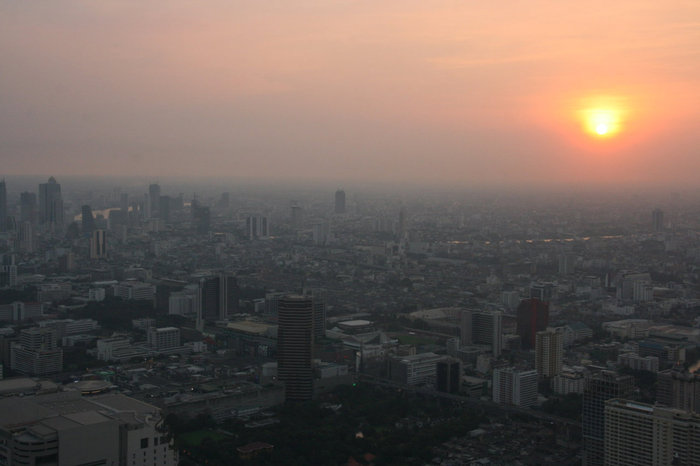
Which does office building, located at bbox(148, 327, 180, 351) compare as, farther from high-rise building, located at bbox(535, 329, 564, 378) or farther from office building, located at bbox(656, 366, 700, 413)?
office building, located at bbox(656, 366, 700, 413)

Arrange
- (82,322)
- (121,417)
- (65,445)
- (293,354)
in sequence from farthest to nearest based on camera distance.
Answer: (82,322) → (293,354) → (121,417) → (65,445)

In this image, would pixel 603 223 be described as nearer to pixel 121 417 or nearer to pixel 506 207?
pixel 506 207

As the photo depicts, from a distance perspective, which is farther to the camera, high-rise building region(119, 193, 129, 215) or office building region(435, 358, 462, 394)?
high-rise building region(119, 193, 129, 215)

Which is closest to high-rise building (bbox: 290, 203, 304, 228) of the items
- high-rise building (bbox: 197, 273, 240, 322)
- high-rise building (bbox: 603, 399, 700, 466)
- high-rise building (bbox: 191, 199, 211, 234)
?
high-rise building (bbox: 191, 199, 211, 234)

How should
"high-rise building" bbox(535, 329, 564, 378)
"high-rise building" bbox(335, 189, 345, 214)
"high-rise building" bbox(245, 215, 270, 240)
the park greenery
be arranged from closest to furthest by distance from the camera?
the park greenery
"high-rise building" bbox(535, 329, 564, 378)
"high-rise building" bbox(245, 215, 270, 240)
"high-rise building" bbox(335, 189, 345, 214)

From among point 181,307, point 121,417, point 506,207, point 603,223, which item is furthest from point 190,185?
point 121,417

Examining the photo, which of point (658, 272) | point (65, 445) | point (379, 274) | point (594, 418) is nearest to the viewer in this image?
point (65, 445)

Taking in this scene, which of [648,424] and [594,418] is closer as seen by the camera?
[648,424]
